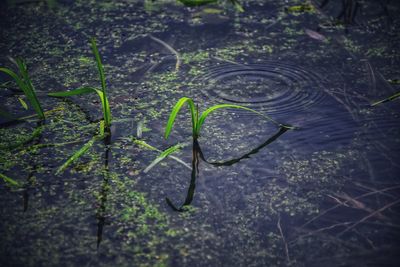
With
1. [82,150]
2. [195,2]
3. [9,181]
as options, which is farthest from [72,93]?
[195,2]

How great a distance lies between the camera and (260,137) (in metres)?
1.41

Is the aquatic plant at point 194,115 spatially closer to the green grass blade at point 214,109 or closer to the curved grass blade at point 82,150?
the green grass blade at point 214,109

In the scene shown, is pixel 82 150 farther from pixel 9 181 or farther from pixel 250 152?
pixel 250 152

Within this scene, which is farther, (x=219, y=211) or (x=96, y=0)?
→ (x=96, y=0)

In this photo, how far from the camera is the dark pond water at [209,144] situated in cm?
109

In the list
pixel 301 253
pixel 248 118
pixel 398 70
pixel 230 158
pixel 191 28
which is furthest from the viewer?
pixel 191 28

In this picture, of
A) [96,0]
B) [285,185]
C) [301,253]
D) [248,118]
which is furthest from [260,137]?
[96,0]

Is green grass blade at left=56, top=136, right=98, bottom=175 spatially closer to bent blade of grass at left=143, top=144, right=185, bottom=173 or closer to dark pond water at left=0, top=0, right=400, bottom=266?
dark pond water at left=0, top=0, right=400, bottom=266

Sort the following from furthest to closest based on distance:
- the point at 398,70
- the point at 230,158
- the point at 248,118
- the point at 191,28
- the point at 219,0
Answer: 1. the point at 219,0
2. the point at 191,28
3. the point at 398,70
4. the point at 248,118
5. the point at 230,158

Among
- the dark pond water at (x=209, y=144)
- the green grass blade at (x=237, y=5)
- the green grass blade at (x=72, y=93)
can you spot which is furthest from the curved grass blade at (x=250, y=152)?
the green grass blade at (x=237, y=5)

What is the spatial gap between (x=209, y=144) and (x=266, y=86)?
409mm

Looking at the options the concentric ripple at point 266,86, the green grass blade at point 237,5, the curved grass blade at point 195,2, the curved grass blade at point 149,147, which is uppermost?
the curved grass blade at point 195,2

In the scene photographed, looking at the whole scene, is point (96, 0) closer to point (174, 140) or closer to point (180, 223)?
point (174, 140)

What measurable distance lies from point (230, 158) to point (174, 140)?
19 centimetres
